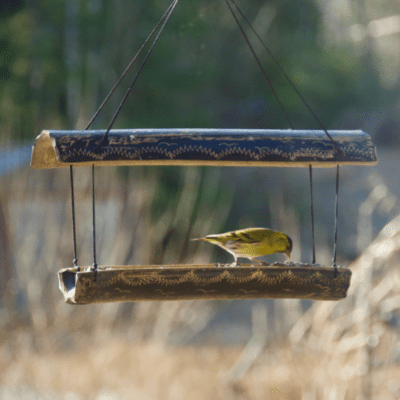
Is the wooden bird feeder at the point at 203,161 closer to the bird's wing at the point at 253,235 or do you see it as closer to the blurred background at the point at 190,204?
the bird's wing at the point at 253,235

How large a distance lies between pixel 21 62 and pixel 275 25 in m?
2.96

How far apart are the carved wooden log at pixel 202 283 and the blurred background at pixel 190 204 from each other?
1226 mm

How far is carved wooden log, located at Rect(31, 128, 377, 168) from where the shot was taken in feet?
3.76

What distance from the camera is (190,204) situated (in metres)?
4.82

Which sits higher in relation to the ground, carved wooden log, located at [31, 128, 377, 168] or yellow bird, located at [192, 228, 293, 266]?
carved wooden log, located at [31, 128, 377, 168]

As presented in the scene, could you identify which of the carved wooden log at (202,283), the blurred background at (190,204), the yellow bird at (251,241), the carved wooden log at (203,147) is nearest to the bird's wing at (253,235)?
the yellow bird at (251,241)

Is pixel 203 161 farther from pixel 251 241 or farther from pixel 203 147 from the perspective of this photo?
pixel 251 241

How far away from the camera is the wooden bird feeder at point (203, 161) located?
116cm

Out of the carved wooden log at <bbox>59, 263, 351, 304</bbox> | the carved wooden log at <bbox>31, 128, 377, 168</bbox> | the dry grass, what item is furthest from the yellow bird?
the dry grass

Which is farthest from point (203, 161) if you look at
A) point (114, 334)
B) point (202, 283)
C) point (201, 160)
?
point (114, 334)

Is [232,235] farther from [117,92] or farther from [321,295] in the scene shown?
[117,92]

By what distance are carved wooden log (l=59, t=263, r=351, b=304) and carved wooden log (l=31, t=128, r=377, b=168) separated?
28 cm

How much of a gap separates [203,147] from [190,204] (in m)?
3.64

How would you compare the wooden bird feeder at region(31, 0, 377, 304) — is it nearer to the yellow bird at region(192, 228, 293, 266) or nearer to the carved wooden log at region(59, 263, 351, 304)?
the carved wooden log at region(59, 263, 351, 304)
